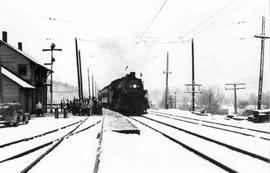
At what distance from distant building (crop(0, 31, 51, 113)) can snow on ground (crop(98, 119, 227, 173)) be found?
25.7 m

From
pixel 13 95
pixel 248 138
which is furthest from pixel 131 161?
pixel 13 95

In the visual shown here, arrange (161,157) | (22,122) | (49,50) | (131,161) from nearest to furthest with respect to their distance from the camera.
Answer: (131,161)
(161,157)
(22,122)
(49,50)

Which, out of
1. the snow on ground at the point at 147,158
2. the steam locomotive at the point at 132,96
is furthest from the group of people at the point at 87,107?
the snow on ground at the point at 147,158

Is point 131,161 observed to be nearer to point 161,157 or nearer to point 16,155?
point 161,157

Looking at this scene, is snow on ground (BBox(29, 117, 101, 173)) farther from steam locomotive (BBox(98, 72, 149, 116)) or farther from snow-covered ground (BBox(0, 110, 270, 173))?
steam locomotive (BBox(98, 72, 149, 116))

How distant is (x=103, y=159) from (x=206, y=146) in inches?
164

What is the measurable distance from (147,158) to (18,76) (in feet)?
112

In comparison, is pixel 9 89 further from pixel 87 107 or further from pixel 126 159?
pixel 126 159

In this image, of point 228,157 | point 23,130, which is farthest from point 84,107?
point 228,157

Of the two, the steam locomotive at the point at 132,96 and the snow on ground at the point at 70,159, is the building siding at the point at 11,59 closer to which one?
the steam locomotive at the point at 132,96

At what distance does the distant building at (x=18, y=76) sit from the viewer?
36531mm

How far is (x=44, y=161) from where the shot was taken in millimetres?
9070

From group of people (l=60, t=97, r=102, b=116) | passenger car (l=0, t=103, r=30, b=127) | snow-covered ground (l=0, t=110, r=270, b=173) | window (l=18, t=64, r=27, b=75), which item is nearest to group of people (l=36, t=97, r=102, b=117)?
group of people (l=60, t=97, r=102, b=116)

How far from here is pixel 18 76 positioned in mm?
40406
